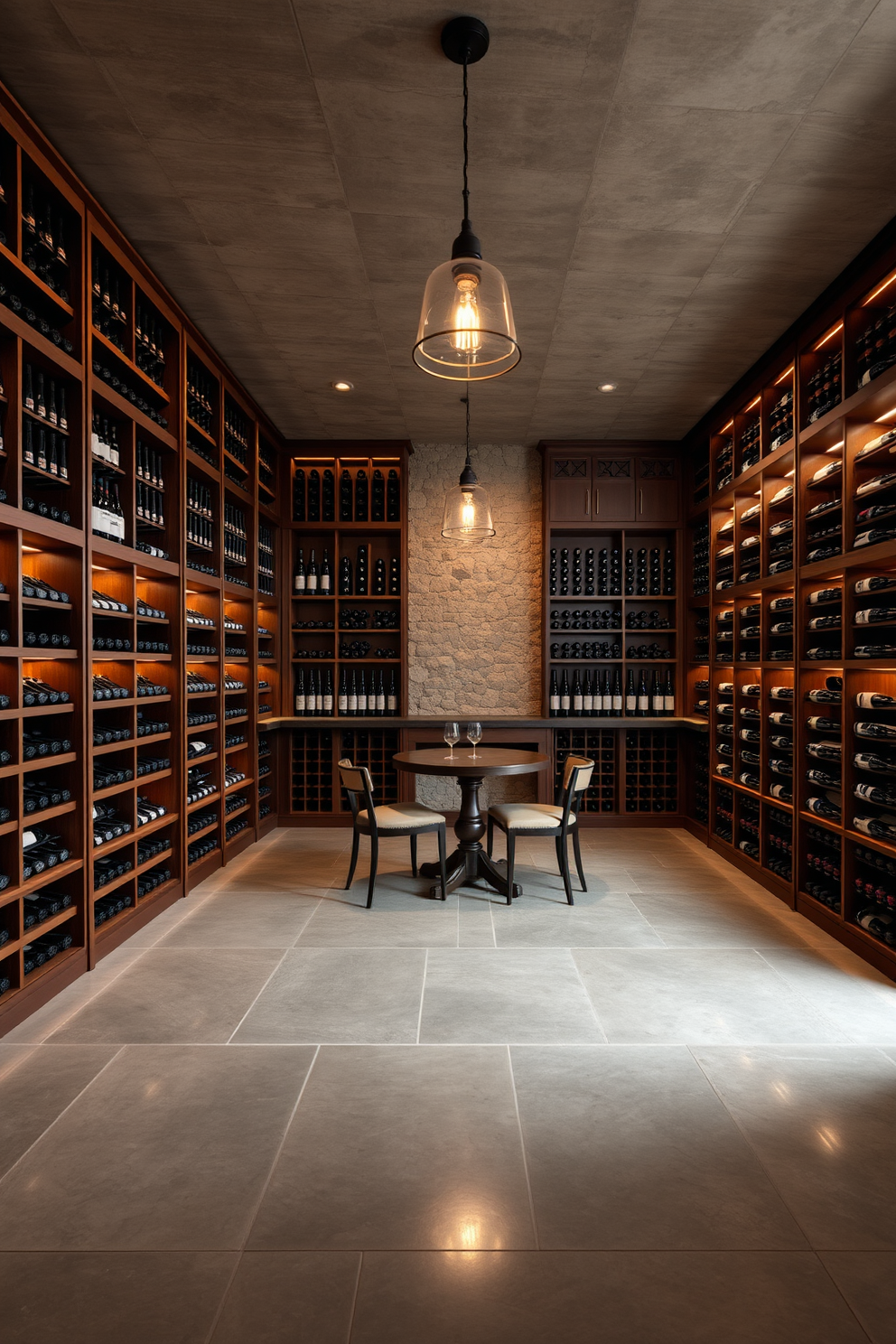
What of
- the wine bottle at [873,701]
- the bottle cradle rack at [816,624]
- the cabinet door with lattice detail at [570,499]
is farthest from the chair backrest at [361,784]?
the cabinet door with lattice detail at [570,499]

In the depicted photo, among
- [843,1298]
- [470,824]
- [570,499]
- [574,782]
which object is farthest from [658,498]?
[843,1298]

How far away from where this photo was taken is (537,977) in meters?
3.42

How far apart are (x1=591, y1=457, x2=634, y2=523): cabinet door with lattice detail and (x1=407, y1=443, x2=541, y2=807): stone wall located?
0.55 metres

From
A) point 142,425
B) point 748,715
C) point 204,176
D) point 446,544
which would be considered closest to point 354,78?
point 204,176

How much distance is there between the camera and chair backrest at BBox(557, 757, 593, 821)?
4.69 metres

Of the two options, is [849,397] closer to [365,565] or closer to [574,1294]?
[574,1294]

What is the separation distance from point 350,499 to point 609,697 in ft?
9.81

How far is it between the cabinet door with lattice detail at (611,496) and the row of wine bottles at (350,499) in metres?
1.78

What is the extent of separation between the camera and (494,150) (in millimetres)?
3051

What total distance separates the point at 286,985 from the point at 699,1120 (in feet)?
5.79

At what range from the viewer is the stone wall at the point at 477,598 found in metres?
7.35

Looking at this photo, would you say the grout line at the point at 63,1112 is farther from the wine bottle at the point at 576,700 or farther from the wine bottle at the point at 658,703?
the wine bottle at the point at 658,703

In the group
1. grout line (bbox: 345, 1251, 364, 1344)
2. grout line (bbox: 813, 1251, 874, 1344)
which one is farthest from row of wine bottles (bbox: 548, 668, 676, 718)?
grout line (bbox: 345, 1251, 364, 1344)

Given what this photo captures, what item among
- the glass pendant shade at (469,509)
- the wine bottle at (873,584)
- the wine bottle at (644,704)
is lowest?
the wine bottle at (644,704)
